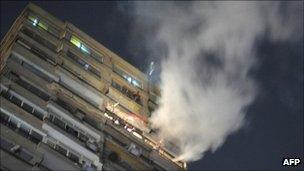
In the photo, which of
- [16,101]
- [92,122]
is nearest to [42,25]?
[92,122]

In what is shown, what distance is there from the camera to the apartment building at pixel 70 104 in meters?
37.8

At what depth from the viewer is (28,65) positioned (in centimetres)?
4450

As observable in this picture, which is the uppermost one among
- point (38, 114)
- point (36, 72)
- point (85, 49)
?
point (85, 49)

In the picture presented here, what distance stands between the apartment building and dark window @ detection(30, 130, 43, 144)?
0.07 m

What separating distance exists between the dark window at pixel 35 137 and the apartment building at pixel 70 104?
69 millimetres

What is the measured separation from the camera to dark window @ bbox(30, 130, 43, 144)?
37781 mm

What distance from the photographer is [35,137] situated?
3822 cm

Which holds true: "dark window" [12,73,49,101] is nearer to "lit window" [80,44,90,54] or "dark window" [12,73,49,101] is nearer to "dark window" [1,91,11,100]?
"dark window" [1,91,11,100]

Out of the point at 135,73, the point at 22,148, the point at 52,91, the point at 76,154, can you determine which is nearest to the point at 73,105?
the point at 52,91

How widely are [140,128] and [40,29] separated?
42.8 feet

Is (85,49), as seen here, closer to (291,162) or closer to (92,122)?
(92,122)

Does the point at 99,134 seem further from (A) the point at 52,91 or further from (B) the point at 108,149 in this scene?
(A) the point at 52,91

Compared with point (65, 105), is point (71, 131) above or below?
below

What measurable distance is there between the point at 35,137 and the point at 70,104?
6.90 meters
